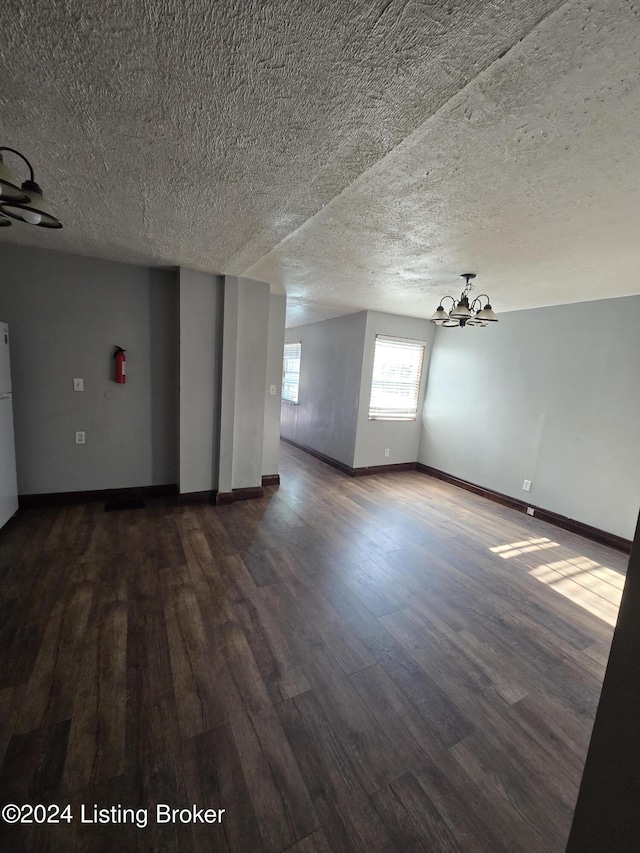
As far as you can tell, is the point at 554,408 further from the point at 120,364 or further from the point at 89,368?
the point at 89,368

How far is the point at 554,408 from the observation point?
3.87 m

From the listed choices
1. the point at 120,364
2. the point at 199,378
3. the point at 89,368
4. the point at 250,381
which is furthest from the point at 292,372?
the point at 89,368

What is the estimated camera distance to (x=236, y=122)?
1.26 metres

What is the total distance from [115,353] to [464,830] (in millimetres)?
4043

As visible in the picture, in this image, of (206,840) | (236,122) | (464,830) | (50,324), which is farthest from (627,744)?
(50,324)

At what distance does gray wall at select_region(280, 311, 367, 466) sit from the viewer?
16.8ft

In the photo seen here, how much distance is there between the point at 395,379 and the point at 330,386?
1.07m

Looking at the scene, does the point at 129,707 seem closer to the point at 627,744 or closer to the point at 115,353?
the point at 627,744

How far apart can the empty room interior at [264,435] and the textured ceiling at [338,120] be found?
0.04ft

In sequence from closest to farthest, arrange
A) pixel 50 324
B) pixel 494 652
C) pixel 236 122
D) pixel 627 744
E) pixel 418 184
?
pixel 627 744 < pixel 236 122 < pixel 418 184 < pixel 494 652 < pixel 50 324

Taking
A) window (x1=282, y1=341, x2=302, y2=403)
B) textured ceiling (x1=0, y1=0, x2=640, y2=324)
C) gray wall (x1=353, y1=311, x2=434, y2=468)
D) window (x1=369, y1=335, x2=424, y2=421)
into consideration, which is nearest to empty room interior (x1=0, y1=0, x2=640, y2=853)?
textured ceiling (x1=0, y1=0, x2=640, y2=324)

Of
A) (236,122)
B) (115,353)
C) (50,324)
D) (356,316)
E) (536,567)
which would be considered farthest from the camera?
(356,316)

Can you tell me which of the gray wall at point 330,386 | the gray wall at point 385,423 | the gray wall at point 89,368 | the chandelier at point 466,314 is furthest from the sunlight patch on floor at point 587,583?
the gray wall at point 89,368

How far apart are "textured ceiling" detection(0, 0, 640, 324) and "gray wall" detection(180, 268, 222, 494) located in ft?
3.20
